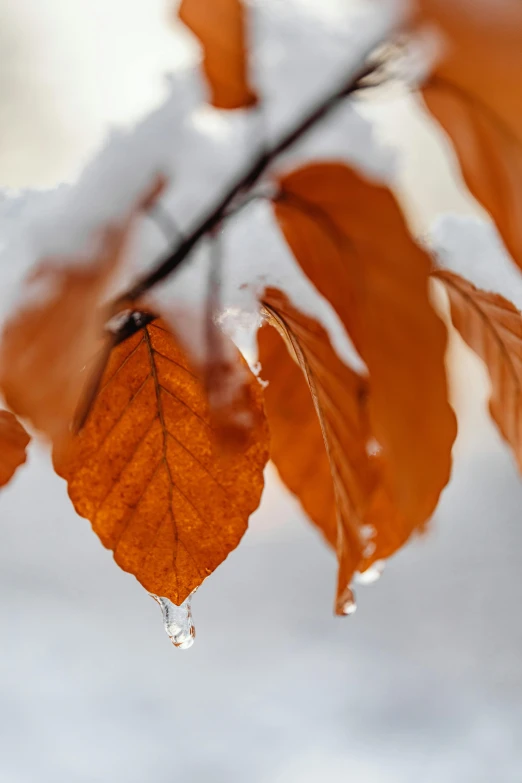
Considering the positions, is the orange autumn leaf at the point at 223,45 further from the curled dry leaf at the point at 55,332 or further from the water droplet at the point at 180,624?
the water droplet at the point at 180,624

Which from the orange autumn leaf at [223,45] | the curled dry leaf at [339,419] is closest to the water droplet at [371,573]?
the curled dry leaf at [339,419]

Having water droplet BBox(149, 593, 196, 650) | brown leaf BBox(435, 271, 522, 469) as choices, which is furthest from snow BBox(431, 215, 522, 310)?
water droplet BBox(149, 593, 196, 650)

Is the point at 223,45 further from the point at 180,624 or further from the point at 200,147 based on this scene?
the point at 180,624

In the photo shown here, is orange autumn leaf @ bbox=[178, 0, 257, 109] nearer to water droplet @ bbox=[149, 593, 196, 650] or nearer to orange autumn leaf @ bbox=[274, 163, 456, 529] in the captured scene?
orange autumn leaf @ bbox=[274, 163, 456, 529]

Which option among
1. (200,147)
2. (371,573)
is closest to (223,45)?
(200,147)
